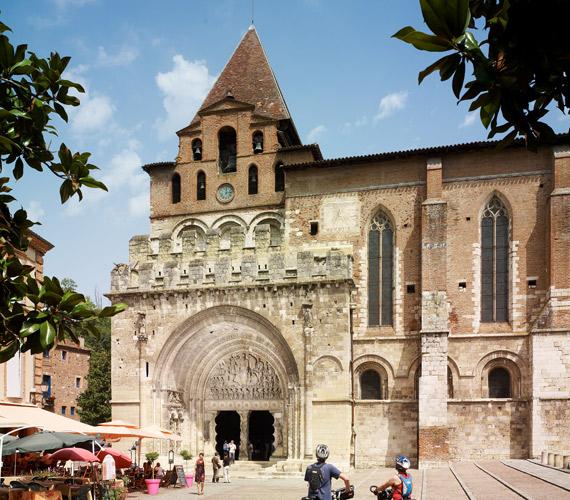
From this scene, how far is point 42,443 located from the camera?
1666 centimetres

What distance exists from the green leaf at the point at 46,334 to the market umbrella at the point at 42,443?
1346 centimetres

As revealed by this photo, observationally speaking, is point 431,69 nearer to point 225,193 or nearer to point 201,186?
point 225,193

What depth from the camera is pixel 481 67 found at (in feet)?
10.4

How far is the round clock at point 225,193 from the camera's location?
107ft

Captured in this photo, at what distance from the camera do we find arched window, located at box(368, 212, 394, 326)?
29359 millimetres

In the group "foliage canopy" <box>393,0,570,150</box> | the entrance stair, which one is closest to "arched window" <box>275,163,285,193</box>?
the entrance stair

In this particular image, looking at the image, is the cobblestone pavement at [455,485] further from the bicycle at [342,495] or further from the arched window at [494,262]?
the bicycle at [342,495]

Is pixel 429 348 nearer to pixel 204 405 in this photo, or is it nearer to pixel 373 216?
pixel 373 216

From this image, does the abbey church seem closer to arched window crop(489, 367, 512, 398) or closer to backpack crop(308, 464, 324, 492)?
arched window crop(489, 367, 512, 398)

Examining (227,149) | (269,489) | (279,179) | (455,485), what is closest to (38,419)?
(269,489)

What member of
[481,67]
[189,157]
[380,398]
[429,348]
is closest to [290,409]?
[380,398]

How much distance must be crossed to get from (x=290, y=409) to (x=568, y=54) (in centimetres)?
2568

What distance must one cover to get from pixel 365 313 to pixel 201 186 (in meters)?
9.54

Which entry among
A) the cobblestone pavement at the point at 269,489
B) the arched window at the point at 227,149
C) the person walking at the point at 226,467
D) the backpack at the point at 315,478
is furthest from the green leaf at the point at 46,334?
the arched window at the point at 227,149
